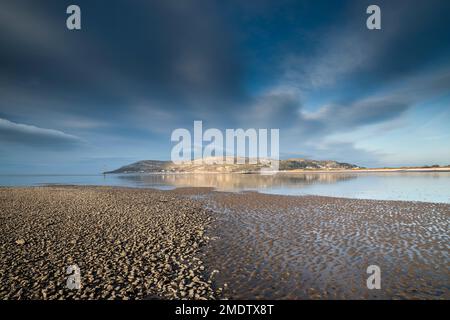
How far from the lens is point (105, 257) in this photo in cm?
1278

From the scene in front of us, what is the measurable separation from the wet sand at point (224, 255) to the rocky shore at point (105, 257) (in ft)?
0.17

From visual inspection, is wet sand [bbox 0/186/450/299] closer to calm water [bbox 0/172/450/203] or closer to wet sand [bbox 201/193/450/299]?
wet sand [bbox 201/193/450/299]

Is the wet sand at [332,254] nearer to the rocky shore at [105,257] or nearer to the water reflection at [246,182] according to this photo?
the rocky shore at [105,257]

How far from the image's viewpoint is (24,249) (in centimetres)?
1385

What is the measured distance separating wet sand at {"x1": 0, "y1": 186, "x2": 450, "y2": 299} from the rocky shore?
0.17 feet

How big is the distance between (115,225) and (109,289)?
1185 centimetres

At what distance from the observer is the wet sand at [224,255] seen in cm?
966

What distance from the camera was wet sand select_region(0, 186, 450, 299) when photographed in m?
9.66

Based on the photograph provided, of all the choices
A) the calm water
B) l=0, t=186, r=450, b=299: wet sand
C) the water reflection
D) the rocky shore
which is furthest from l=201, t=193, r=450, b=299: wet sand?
the water reflection

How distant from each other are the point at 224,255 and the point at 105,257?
23.5ft

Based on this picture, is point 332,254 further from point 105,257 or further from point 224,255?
point 105,257

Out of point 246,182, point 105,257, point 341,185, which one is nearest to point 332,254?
point 105,257
